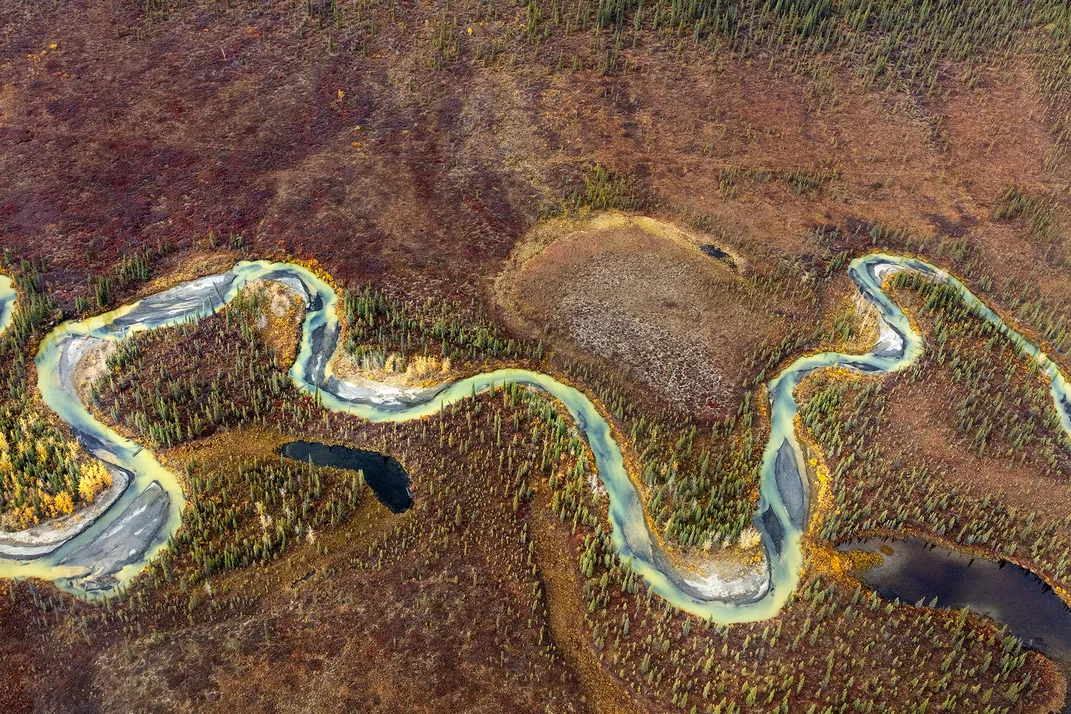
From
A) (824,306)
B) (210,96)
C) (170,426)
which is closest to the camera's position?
(170,426)

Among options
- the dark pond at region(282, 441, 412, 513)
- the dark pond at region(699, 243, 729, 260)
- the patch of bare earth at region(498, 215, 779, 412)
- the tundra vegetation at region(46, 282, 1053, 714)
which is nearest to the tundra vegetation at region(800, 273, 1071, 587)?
the tundra vegetation at region(46, 282, 1053, 714)

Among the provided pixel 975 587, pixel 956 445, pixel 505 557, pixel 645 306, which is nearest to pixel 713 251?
pixel 645 306

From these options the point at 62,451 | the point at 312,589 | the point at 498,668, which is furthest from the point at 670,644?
the point at 62,451

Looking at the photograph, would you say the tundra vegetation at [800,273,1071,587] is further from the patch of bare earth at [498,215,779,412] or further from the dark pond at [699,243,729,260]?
the dark pond at [699,243,729,260]

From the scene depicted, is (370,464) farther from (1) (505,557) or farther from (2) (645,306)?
(2) (645,306)

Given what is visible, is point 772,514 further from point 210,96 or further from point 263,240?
point 210,96

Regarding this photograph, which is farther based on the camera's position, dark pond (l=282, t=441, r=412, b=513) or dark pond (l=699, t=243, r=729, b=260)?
dark pond (l=699, t=243, r=729, b=260)
